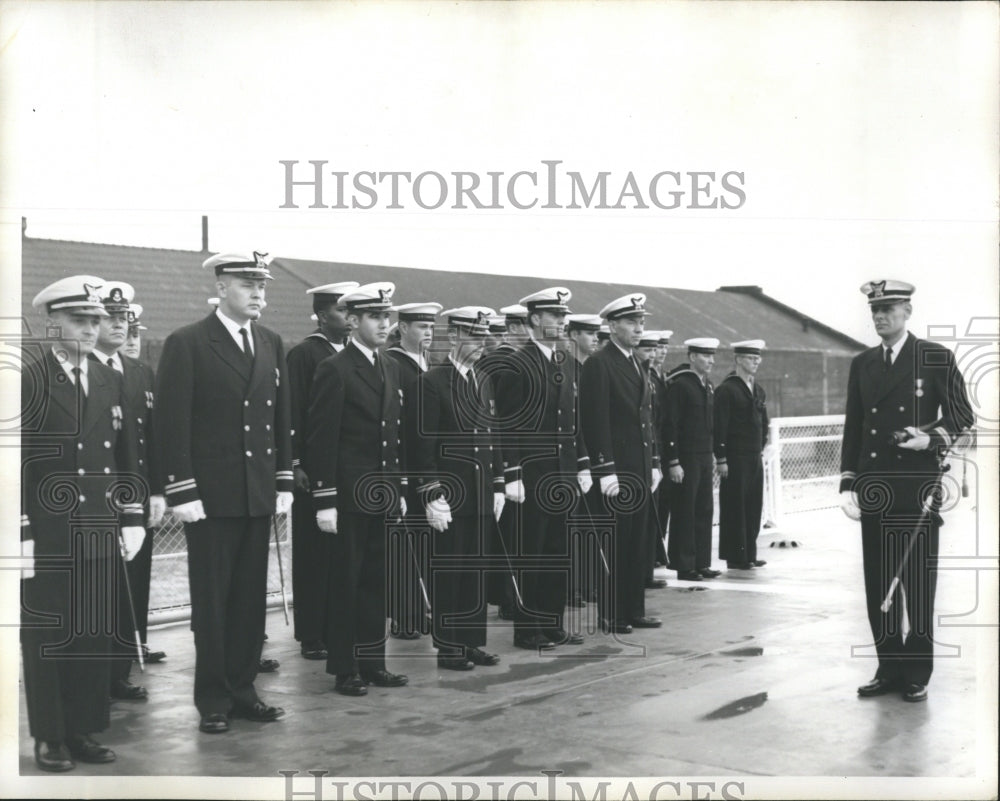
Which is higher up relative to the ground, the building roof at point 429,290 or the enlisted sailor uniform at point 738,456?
the building roof at point 429,290

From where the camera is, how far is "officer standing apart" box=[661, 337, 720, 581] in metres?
9.14

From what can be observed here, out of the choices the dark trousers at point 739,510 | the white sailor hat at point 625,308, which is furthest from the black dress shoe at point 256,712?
the dark trousers at point 739,510

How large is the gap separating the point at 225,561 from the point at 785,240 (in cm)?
292

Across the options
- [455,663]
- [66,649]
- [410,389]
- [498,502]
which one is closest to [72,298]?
[66,649]

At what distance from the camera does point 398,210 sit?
5.51 metres

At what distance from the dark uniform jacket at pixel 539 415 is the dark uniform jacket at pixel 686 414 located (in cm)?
204

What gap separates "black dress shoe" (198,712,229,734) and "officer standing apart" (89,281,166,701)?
667mm

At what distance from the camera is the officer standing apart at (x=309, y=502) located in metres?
6.74

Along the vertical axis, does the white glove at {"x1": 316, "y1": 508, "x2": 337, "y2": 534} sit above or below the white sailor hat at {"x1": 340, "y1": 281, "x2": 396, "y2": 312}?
below

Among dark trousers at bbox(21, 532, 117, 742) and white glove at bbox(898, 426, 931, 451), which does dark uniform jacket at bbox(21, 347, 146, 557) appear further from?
white glove at bbox(898, 426, 931, 451)

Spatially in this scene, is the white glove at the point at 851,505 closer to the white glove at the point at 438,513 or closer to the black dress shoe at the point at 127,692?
the white glove at the point at 438,513

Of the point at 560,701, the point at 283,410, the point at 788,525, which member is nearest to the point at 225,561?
the point at 283,410

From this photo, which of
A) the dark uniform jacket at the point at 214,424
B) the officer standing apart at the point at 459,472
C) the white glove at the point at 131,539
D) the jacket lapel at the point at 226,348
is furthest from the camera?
the officer standing apart at the point at 459,472

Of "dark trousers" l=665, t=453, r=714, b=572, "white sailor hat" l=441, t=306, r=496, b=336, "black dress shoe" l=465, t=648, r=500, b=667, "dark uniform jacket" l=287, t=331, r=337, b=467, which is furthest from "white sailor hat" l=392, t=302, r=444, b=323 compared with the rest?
"dark trousers" l=665, t=453, r=714, b=572
